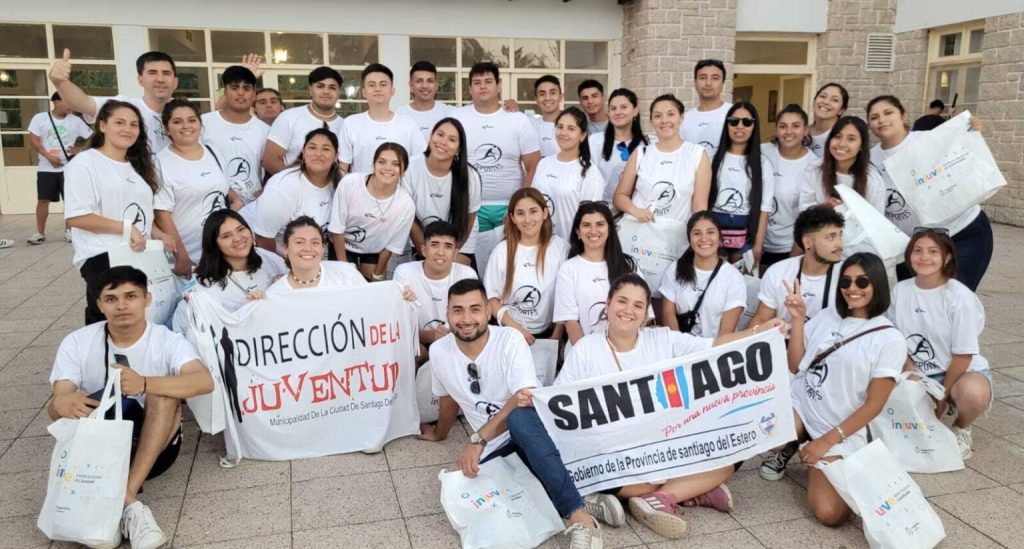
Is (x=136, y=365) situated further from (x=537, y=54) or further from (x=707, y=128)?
(x=537, y=54)

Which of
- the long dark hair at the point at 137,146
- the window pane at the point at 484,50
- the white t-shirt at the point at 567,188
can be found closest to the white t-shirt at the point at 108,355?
the long dark hair at the point at 137,146

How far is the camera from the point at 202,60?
12.6 m

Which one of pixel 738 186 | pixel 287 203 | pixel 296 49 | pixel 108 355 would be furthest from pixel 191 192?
pixel 296 49

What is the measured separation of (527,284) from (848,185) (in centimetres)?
214

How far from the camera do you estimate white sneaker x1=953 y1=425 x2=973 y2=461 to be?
12.4 ft

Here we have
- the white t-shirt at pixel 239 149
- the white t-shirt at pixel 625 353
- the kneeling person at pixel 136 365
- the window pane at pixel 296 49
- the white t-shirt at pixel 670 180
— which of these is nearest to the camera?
the kneeling person at pixel 136 365

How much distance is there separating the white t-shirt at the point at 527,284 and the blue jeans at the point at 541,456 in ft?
4.08

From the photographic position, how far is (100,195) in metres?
4.02

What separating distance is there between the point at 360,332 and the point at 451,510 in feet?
4.31

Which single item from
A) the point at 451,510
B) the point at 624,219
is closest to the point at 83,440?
the point at 451,510

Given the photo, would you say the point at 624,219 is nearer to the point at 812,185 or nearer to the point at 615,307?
the point at 812,185

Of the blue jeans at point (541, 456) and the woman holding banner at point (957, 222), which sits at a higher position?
the woman holding banner at point (957, 222)

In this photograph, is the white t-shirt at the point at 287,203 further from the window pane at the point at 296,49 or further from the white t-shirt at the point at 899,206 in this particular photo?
the window pane at the point at 296,49

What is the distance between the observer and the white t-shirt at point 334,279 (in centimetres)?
402
